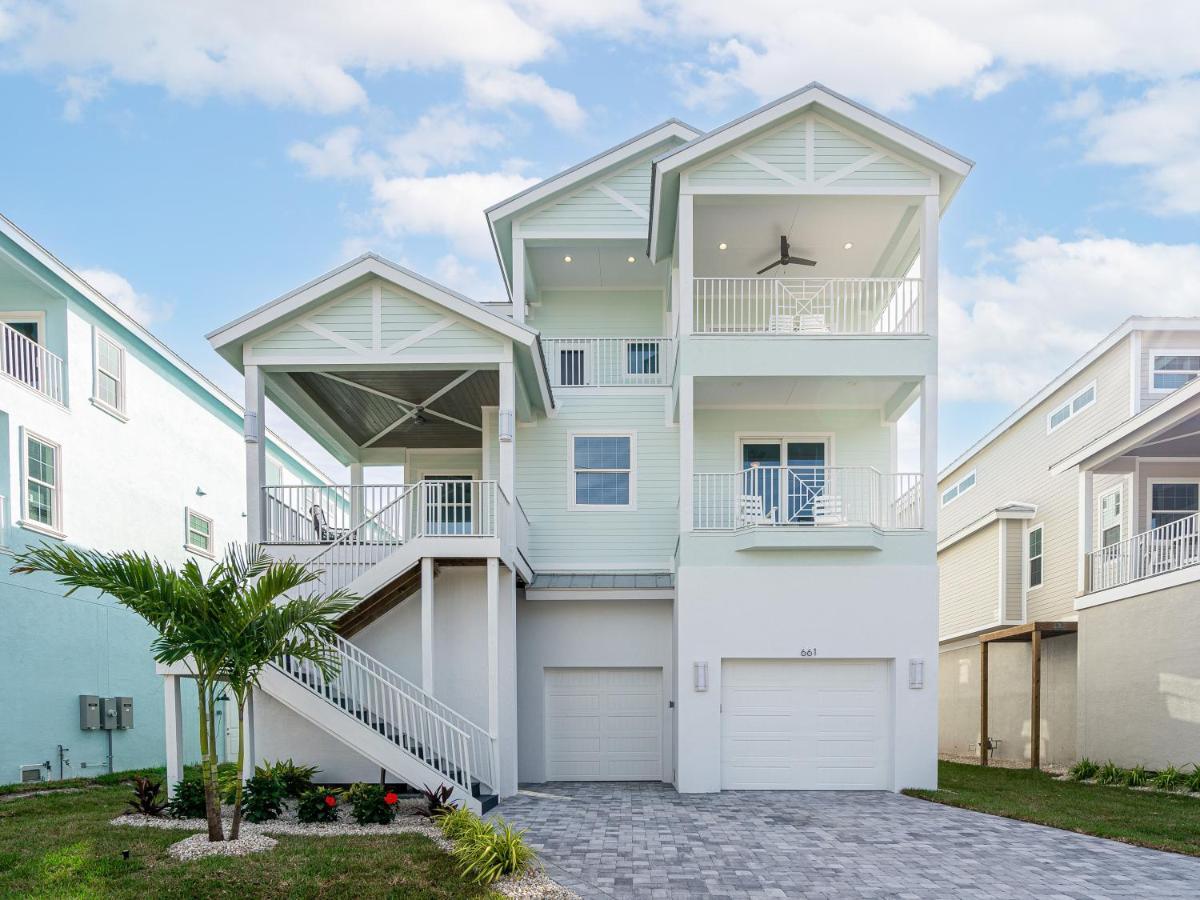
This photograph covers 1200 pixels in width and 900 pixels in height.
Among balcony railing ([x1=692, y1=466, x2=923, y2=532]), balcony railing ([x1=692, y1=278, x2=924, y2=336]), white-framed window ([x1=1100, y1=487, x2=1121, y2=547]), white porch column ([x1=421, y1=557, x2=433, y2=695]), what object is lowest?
white porch column ([x1=421, y1=557, x2=433, y2=695])

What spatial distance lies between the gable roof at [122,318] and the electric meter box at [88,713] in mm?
5851

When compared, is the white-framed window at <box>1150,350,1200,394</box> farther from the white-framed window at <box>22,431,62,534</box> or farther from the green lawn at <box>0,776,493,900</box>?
the white-framed window at <box>22,431,62,534</box>

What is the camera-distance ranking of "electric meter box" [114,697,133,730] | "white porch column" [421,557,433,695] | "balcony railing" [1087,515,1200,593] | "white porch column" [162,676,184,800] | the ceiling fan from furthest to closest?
"electric meter box" [114,697,133,730], the ceiling fan, "balcony railing" [1087,515,1200,593], "white porch column" [421,557,433,695], "white porch column" [162,676,184,800]

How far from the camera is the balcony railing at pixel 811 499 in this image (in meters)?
13.4

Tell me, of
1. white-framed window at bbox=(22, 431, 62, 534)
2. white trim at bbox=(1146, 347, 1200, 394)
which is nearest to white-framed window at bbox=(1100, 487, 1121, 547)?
white trim at bbox=(1146, 347, 1200, 394)

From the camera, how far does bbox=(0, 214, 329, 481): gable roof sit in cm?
1432

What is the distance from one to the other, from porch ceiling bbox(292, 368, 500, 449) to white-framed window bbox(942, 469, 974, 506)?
51.2ft

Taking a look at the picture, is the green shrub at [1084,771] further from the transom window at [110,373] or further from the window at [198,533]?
the transom window at [110,373]

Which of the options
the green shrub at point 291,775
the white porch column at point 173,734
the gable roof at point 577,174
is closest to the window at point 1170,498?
the gable roof at point 577,174

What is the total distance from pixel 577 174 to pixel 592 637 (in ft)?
27.8

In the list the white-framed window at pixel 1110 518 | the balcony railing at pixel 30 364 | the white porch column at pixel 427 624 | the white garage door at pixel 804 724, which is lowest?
the white garage door at pixel 804 724

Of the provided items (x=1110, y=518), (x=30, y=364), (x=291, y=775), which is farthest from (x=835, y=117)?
(x=30, y=364)

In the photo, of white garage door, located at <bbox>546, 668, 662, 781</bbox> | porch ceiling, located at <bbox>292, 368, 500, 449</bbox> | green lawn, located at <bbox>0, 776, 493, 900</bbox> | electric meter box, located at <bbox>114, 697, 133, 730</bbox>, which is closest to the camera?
green lawn, located at <bbox>0, 776, 493, 900</bbox>

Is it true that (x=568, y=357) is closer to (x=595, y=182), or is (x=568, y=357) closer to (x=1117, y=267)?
(x=595, y=182)
